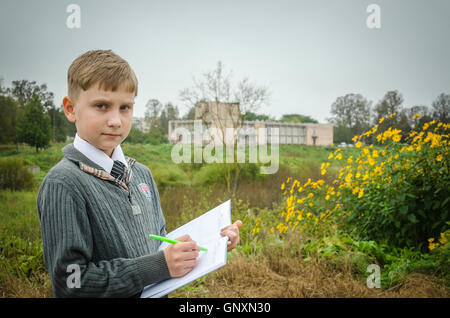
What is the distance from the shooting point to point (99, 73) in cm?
97

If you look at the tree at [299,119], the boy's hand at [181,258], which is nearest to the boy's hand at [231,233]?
the boy's hand at [181,258]

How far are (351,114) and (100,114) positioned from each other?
7.42 m

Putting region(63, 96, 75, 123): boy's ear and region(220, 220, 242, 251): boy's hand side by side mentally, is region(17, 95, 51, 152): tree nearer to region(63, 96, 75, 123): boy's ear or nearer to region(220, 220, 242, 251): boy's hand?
region(63, 96, 75, 123): boy's ear

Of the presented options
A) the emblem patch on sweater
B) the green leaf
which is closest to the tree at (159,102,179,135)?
the green leaf

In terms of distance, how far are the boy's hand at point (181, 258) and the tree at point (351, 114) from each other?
6525 millimetres

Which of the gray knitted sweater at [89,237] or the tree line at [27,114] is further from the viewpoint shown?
the tree line at [27,114]

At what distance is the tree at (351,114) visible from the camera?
6.77m

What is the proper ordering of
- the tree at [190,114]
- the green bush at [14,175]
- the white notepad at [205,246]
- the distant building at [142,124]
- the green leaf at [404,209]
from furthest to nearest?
the distant building at [142,124] → the tree at [190,114] → the green bush at [14,175] → the green leaf at [404,209] → the white notepad at [205,246]

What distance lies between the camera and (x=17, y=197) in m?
4.43

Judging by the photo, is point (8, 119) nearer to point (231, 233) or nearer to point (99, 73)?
point (99, 73)

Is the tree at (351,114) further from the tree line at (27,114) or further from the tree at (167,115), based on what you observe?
the tree line at (27,114)

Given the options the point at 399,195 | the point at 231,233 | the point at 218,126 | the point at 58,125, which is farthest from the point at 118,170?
the point at 218,126

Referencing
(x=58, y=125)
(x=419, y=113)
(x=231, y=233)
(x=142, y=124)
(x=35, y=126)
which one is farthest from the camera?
(x=142, y=124)

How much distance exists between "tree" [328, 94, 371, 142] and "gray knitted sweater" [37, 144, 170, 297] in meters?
6.57
